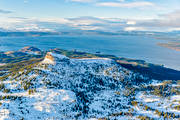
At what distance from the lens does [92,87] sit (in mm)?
104625

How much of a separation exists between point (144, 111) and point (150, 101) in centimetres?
1558

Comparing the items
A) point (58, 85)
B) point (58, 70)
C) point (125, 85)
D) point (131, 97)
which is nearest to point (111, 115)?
point (131, 97)

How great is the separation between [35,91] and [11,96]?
11936mm

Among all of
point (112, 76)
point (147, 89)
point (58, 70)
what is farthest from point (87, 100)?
point (147, 89)

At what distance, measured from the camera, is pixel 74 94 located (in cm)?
8462

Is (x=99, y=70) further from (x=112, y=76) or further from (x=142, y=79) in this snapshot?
(x=142, y=79)

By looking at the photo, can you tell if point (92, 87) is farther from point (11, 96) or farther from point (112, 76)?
point (11, 96)

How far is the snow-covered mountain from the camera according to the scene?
66506 mm

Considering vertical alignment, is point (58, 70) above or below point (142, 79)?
above

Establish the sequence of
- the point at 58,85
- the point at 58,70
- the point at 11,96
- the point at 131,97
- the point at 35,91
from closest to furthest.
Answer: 1. the point at 11,96
2. the point at 35,91
3. the point at 58,85
4. the point at 131,97
5. the point at 58,70

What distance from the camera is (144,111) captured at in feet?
265

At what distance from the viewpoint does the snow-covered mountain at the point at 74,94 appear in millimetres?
66506

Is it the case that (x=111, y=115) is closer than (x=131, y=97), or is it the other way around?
(x=111, y=115)

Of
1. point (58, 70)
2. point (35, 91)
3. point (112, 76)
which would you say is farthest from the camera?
point (112, 76)
